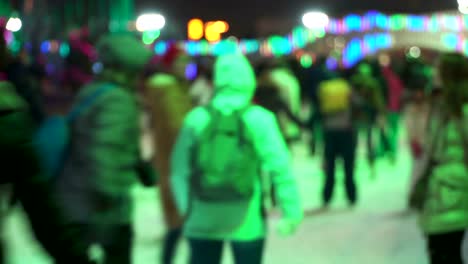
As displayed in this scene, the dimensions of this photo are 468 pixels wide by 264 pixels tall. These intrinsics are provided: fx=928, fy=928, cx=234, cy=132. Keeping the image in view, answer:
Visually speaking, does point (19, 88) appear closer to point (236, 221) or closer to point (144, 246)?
point (144, 246)

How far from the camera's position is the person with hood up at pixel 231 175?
13.9ft

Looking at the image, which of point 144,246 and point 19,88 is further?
point 144,246

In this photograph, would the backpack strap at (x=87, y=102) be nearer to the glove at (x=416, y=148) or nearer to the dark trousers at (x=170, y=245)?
the dark trousers at (x=170, y=245)

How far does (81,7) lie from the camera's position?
4278cm

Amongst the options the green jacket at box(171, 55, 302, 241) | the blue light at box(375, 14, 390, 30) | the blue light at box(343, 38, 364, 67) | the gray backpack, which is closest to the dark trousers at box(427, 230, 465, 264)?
the green jacket at box(171, 55, 302, 241)

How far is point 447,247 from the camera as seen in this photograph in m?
5.01

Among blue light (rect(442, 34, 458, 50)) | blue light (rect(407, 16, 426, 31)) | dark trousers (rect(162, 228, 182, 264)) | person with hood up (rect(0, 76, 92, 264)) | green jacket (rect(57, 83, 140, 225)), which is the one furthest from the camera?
blue light (rect(407, 16, 426, 31))

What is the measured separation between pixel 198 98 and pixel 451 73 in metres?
10.9

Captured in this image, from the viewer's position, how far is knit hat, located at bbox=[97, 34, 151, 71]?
4.30 meters

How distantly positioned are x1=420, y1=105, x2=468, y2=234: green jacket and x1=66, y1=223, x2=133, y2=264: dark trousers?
165 cm

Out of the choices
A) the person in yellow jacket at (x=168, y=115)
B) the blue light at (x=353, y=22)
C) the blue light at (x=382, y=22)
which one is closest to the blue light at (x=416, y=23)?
the blue light at (x=382, y=22)

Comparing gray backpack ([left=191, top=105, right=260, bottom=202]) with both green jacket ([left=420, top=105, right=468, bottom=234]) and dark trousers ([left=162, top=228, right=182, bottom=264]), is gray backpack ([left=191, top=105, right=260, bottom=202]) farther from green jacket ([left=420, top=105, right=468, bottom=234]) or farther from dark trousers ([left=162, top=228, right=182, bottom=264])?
dark trousers ([left=162, top=228, right=182, bottom=264])

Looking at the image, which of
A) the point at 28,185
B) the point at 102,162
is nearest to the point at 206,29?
the point at 102,162

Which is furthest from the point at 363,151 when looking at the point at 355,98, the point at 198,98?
the point at 355,98
